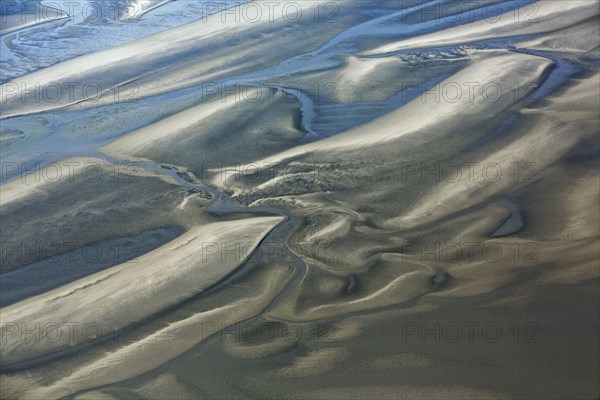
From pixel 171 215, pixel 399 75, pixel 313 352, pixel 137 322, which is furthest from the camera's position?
pixel 399 75

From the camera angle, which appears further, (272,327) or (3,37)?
(3,37)

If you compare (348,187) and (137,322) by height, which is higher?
(348,187)

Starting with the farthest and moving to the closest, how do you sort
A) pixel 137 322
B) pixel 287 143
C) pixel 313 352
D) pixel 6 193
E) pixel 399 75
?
pixel 399 75 < pixel 287 143 < pixel 6 193 < pixel 137 322 < pixel 313 352

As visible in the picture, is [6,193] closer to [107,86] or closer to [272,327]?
[107,86]

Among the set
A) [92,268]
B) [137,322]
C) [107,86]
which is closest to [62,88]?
[107,86]

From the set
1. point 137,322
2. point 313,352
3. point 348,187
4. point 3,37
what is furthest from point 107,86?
point 313,352

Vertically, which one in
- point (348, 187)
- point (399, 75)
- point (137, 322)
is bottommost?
point (137, 322)
